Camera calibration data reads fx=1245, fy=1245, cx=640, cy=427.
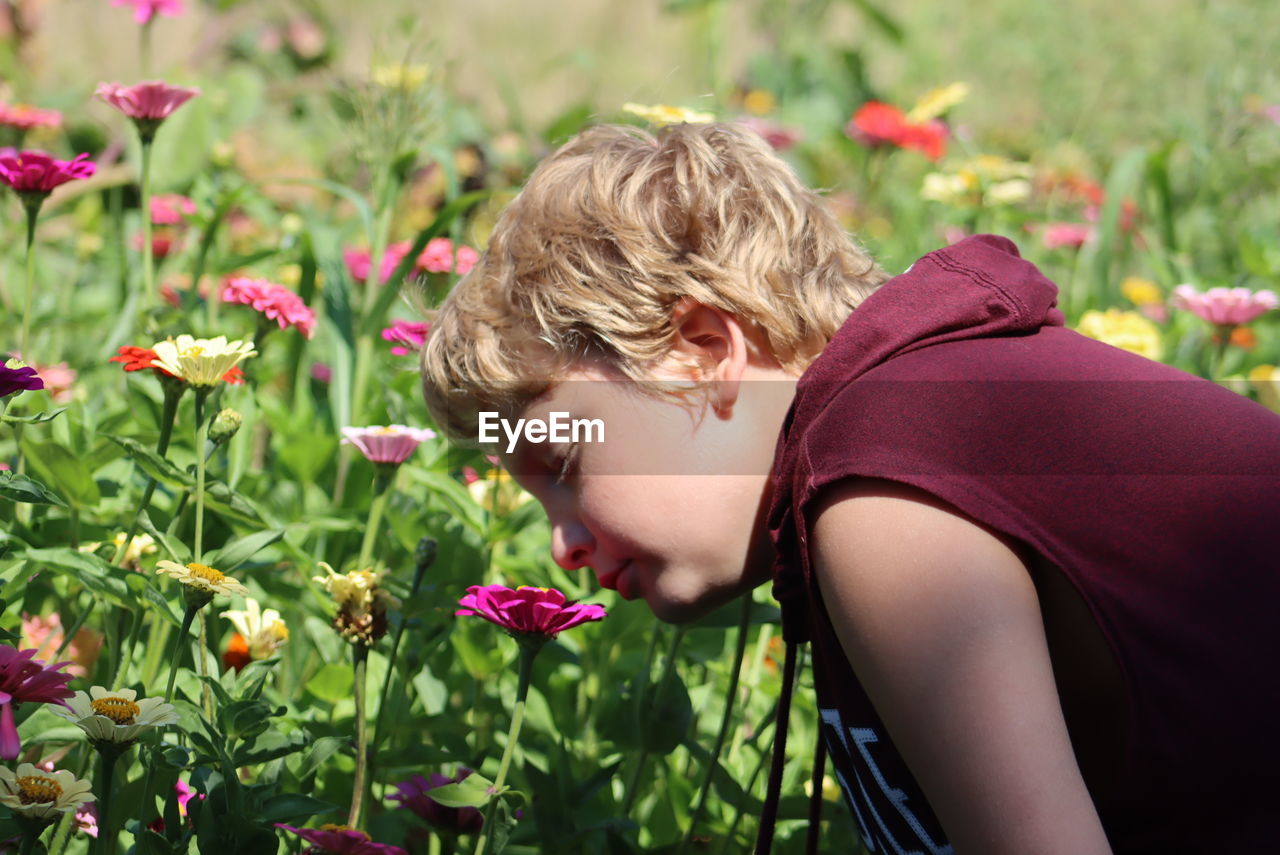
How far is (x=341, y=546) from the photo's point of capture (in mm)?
1441

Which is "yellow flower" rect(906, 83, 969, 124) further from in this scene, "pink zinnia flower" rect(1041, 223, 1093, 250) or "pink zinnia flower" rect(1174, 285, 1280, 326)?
"pink zinnia flower" rect(1174, 285, 1280, 326)

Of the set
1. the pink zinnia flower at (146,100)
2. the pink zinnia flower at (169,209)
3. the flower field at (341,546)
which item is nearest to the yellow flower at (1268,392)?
the flower field at (341,546)

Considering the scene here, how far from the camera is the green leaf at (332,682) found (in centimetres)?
122

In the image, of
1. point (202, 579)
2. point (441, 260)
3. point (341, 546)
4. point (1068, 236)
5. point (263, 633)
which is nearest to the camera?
point (202, 579)

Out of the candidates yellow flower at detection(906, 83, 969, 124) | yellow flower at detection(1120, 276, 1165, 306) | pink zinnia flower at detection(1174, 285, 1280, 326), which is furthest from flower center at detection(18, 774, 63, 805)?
yellow flower at detection(1120, 276, 1165, 306)

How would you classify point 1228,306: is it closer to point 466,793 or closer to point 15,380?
point 466,793

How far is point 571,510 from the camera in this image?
1042 millimetres

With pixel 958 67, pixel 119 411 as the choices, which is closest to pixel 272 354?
pixel 119 411

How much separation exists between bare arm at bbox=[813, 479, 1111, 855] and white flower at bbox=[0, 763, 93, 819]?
0.52 m

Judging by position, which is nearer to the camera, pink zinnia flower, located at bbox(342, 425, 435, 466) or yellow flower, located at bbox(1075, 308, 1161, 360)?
pink zinnia flower, located at bbox(342, 425, 435, 466)

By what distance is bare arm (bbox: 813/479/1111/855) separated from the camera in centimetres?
75

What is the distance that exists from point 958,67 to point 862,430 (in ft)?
9.57

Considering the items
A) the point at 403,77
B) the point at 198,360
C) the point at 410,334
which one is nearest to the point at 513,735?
Result: the point at 198,360

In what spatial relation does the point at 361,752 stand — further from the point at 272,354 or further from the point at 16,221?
the point at 16,221
